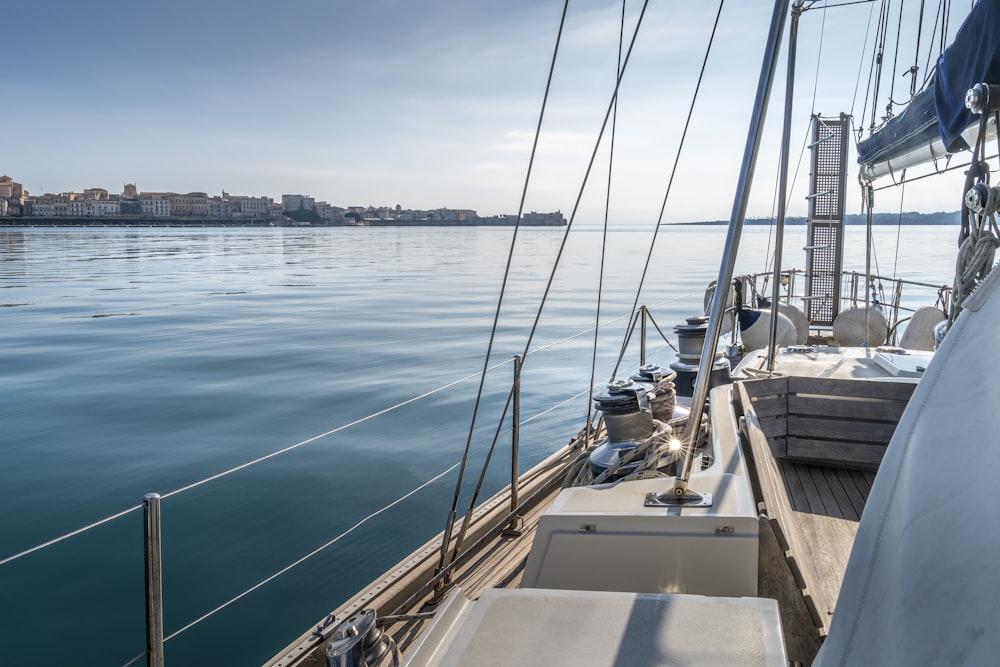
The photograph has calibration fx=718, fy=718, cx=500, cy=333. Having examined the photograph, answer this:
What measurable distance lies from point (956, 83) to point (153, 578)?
386 centimetres

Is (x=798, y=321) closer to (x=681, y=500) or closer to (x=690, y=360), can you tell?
(x=690, y=360)

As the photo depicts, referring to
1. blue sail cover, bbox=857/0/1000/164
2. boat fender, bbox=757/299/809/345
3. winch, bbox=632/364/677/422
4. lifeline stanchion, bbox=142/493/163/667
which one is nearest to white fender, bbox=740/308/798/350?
boat fender, bbox=757/299/809/345

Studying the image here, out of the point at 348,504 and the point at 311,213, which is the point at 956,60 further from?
the point at 311,213

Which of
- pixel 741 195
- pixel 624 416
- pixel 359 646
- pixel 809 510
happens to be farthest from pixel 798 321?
pixel 359 646

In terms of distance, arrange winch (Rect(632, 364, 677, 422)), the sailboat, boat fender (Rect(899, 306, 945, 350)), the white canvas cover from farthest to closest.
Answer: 1. boat fender (Rect(899, 306, 945, 350))
2. winch (Rect(632, 364, 677, 422))
3. the sailboat
4. the white canvas cover

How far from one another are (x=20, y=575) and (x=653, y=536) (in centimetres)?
389

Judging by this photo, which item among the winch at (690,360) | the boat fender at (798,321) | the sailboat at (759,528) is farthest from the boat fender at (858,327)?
the winch at (690,360)

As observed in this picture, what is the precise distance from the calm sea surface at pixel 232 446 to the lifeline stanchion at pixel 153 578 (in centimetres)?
198

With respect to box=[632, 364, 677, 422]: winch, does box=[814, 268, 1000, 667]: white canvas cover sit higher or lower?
higher

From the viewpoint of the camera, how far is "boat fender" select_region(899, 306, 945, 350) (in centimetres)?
660

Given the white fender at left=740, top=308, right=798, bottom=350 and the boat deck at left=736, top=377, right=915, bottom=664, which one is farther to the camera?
the white fender at left=740, top=308, right=798, bottom=350

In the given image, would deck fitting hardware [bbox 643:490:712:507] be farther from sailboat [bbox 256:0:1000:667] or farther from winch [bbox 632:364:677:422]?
winch [bbox 632:364:677:422]

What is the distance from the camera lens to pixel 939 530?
887 mm

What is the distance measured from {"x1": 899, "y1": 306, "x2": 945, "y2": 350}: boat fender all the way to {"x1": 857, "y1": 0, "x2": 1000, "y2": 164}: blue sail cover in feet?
6.63
